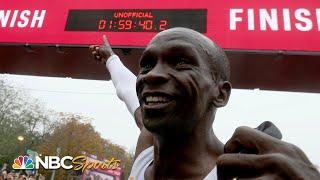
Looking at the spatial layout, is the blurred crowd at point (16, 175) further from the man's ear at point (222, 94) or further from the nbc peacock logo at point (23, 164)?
the man's ear at point (222, 94)

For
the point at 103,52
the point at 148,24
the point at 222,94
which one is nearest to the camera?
the point at 222,94

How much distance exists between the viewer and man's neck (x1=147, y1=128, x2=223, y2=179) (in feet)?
2.38


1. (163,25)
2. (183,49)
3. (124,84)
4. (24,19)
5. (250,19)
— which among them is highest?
(24,19)

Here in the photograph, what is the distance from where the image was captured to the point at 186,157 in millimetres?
741

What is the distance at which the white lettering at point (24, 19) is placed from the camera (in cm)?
523

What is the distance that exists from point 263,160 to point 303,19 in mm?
4578

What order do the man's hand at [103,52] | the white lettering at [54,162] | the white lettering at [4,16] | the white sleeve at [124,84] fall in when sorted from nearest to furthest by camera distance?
the white sleeve at [124,84] < the man's hand at [103,52] < the white lettering at [4,16] < the white lettering at [54,162]

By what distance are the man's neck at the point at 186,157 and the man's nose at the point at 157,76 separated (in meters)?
0.12

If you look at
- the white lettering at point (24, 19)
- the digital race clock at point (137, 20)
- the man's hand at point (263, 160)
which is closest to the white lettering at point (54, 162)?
the white lettering at point (24, 19)

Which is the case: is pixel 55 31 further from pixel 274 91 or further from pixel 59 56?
pixel 274 91

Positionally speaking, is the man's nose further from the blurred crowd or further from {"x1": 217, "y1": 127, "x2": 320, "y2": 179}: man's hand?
the blurred crowd

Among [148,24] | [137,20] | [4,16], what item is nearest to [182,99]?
[148,24]

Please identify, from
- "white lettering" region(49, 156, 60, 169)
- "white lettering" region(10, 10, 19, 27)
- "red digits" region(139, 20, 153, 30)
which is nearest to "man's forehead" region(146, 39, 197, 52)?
"red digits" region(139, 20, 153, 30)

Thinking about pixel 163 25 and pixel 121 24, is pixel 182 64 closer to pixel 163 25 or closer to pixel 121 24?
pixel 163 25
